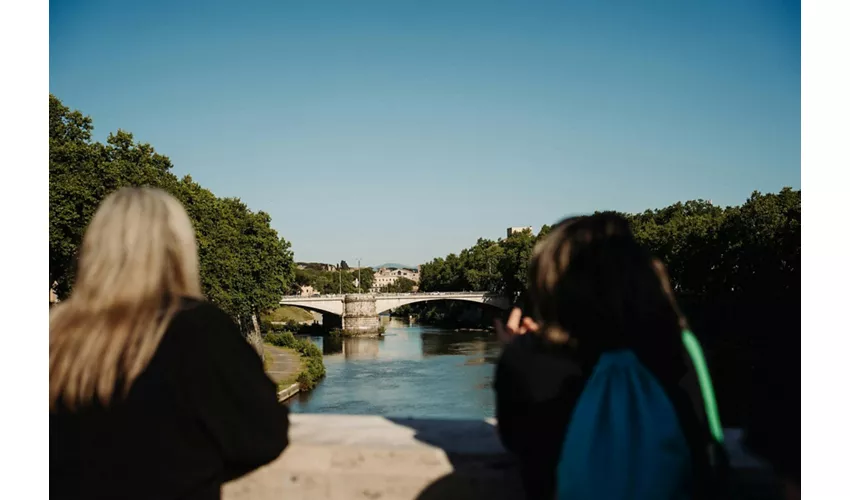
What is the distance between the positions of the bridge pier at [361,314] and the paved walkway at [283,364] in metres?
14.5

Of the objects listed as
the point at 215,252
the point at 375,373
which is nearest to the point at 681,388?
the point at 215,252

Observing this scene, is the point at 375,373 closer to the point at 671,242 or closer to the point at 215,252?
the point at 215,252

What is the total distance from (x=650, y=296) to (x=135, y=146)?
19.9m

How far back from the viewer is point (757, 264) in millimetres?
23062

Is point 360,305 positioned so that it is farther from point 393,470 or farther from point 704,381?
point 704,381

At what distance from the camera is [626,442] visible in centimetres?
135

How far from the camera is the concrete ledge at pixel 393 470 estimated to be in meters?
1.82

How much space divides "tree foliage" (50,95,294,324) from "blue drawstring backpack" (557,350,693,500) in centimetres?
808

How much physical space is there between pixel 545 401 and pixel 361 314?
46.6 meters

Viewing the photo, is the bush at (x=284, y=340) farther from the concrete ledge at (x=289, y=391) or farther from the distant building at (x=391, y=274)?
the distant building at (x=391, y=274)

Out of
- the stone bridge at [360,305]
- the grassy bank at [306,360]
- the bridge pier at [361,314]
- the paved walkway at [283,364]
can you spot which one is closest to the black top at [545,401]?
the paved walkway at [283,364]

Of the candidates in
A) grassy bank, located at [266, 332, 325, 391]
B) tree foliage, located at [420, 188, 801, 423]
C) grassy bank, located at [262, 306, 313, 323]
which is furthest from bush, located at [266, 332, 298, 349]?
grassy bank, located at [262, 306, 313, 323]

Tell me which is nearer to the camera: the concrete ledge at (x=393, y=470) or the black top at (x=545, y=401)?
the black top at (x=545, y=401)

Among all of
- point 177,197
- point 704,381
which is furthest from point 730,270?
point 704,381
